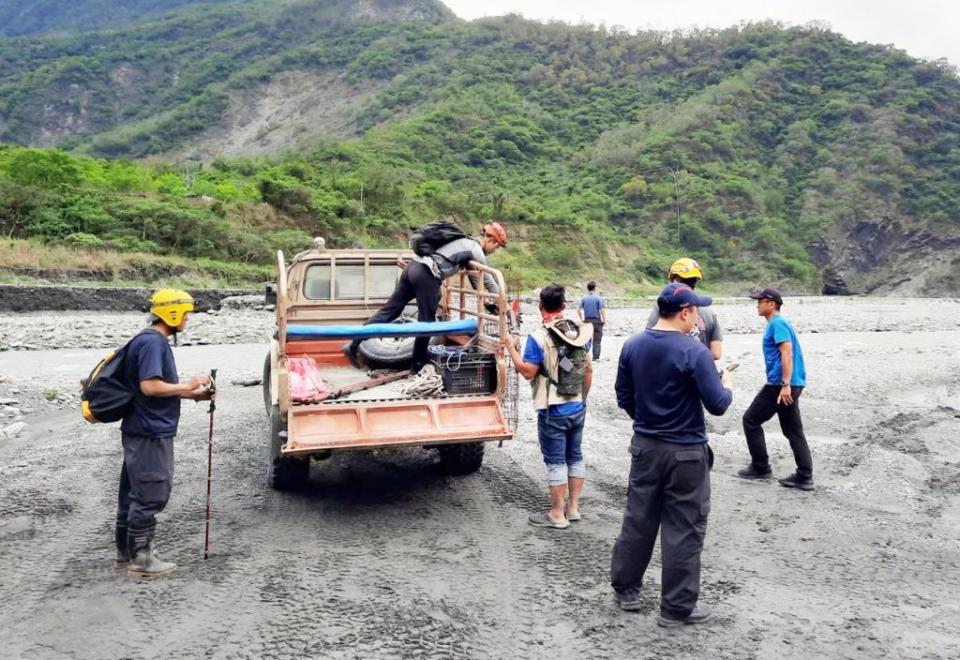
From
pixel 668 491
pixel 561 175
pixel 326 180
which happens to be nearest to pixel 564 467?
pixel 668 491

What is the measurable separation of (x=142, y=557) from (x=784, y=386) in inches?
205

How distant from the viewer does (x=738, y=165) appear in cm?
7556

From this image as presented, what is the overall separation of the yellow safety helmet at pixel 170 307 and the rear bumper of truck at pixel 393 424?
44.9 inches

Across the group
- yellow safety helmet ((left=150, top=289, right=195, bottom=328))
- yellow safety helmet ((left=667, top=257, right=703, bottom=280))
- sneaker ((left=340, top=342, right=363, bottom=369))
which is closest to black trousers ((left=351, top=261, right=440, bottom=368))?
sneaker ((left=340, top=342, right=363, bottom=369))

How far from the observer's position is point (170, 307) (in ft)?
15.6

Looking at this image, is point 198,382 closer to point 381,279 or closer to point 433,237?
point 433,237

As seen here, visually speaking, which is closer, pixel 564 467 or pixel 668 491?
pixel 668 491

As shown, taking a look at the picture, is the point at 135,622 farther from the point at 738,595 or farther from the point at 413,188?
the point at 413,188

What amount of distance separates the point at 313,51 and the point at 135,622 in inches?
4710

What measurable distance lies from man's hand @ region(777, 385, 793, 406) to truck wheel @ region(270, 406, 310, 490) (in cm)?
408

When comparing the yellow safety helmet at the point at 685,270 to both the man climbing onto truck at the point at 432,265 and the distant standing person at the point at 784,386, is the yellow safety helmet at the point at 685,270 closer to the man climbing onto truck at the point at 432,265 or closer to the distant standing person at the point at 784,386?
the distant standing person at the point at 784,386

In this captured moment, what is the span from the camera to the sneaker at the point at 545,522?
18.6 feet

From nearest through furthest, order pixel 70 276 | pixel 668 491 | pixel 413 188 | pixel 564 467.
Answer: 1. pixel 668 491
2. pixel 564 467
3. pixel 70 276
4. pixel 413 188

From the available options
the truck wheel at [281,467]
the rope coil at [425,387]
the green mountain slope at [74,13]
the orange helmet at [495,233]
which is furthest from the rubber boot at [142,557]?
the green mountain slope at [74,13]
